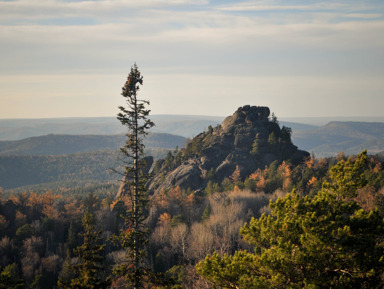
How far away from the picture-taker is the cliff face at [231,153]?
332 feet

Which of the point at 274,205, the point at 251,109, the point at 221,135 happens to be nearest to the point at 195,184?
the point at 221,135

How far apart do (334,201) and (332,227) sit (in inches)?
63.9

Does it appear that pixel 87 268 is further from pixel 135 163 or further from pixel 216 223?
pixel 216 223

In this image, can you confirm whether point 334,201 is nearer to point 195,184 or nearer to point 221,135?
point 195,184

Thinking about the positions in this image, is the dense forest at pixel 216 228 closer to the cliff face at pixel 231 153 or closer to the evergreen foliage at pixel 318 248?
the evergreen foliage at pixel 318 248

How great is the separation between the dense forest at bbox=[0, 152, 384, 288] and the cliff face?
4.70m

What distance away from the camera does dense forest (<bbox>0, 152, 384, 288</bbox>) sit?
50.6 ft

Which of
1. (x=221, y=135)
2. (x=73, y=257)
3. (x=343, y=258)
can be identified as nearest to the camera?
(x=343, y=258)

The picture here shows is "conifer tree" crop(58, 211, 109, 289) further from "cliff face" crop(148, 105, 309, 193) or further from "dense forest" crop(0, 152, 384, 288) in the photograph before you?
"cliff face" crop(148, 105, 309, 193)

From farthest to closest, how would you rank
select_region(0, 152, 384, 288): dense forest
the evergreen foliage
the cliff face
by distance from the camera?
the cliff face → select_region(0, 152, 384, 288): dense forest → the evergreen foliage

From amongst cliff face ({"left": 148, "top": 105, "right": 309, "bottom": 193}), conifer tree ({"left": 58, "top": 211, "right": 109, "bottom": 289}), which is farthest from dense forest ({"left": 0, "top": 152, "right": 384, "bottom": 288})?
cliff face ({"left": 148, "top": 105, "right": 309, "bottom": 193})

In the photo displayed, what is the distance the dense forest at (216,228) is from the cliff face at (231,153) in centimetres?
470

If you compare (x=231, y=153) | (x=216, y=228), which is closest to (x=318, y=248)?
(x=216, y=228)

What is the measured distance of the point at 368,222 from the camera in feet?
49.7
